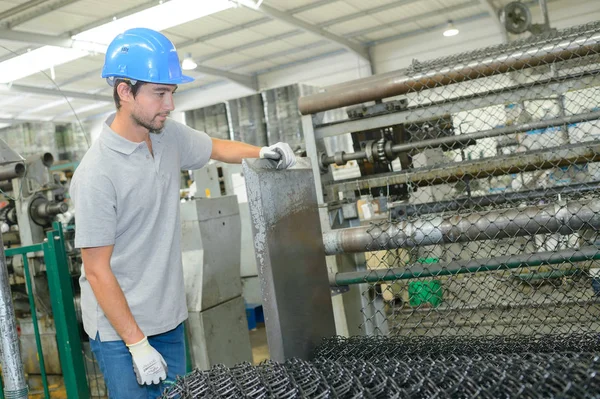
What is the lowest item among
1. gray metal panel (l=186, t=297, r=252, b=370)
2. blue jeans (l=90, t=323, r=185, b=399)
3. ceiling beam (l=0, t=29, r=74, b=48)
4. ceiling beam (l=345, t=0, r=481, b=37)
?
gray metal panel (l=186, t=297, r=252, b=370)

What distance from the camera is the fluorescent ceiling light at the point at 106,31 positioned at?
24.0 feet

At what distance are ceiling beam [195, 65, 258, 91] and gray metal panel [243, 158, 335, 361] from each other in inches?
379

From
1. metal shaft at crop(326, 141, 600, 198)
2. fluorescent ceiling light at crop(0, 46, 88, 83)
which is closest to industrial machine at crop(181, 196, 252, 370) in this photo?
metal shaft at crop(326, 141, 600, 198)

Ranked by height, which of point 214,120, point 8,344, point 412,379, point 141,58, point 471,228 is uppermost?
point 214,120

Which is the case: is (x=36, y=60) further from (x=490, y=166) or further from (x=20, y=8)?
(x=490, y=166)

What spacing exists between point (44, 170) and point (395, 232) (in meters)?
3.08

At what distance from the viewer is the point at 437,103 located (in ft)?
8.20

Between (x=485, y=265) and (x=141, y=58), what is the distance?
1.41m

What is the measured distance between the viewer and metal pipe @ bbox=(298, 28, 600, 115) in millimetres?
2195

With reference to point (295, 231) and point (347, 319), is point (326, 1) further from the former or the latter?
point (295, 231)

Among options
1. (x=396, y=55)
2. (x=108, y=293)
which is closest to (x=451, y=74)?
(x=108, y=293)

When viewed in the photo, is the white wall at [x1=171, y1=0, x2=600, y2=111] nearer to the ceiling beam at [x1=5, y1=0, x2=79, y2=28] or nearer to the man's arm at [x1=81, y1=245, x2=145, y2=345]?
the ceiling beam at [x1=5, y1=0, x2=79, y2=28]

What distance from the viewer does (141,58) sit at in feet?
6.00

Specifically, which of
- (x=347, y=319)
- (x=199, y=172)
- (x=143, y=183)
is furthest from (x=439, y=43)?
(x=143, y=183)
